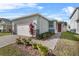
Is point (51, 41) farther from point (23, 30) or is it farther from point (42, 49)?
point (23, 30)

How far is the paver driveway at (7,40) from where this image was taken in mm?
2725

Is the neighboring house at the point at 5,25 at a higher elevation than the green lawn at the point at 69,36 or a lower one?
higher

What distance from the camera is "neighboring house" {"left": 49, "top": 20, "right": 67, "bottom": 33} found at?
2752 mm

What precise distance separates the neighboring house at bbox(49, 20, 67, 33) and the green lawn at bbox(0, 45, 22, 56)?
0.43 meters

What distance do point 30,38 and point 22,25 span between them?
0.58 feet

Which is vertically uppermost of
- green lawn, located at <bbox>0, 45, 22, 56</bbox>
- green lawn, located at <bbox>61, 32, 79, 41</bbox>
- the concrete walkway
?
green lawn, located at <bbox>61, 32, 79, 41</bbox>

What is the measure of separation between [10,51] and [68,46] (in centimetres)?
63

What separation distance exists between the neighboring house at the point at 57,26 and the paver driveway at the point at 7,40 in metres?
0.41

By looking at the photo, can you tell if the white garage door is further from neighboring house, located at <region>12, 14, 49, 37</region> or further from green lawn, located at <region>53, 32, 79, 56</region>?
green lawn, located at <region>53, 32, 79, 56</region>

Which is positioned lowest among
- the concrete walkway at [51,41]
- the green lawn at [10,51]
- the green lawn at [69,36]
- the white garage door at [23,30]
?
the green lawn at [10,51]

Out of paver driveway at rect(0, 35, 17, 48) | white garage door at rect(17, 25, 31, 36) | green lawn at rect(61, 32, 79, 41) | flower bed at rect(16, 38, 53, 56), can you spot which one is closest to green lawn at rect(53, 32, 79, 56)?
green lawn at rect(61, 32, 79, 41)

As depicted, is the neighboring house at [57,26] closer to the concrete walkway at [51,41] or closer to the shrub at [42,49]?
the concrete walkway at [51,41]

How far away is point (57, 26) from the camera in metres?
2.78

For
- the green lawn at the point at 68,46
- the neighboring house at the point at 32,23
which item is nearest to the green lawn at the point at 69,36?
the green lawn at the point at 68,46
